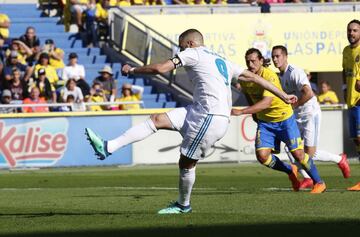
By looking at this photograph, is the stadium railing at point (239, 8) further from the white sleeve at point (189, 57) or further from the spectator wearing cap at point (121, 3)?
the white sleeve at point (189, 57)

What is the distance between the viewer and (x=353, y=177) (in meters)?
19.9

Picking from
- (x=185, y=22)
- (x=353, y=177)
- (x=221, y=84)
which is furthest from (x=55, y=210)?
Answer: (x=185, y=22)

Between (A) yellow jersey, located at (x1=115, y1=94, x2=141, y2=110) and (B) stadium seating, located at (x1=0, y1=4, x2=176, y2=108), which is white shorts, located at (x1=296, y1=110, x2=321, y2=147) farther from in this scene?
(B) stadium seating, located at (x1=0, y1=4, x2=176, y2=108)

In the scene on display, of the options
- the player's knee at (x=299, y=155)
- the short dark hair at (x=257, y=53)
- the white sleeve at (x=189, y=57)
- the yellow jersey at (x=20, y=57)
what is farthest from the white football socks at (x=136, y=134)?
the yellow jersey at (x=20, y=57)

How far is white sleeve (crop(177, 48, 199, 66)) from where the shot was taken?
39.2ft

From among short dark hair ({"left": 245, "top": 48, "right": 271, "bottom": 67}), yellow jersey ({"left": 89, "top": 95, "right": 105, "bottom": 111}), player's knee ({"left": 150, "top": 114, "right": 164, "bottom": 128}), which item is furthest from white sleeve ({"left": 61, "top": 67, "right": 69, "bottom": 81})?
player's knee ({"left": 150, "top": 114, "right": 164, "bottom": 128})

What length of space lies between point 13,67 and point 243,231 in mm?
19022

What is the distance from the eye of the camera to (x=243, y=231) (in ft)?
33.8

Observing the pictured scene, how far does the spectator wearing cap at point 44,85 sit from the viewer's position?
27.9 meters

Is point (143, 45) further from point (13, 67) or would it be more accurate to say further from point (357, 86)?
point (357, 86)

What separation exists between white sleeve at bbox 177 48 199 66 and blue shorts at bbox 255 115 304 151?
4.18m

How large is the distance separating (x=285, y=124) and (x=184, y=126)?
3894mm

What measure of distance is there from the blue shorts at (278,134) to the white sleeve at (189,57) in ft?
13.7

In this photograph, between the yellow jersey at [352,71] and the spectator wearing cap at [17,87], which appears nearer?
the yellow jersey at [352,71]
